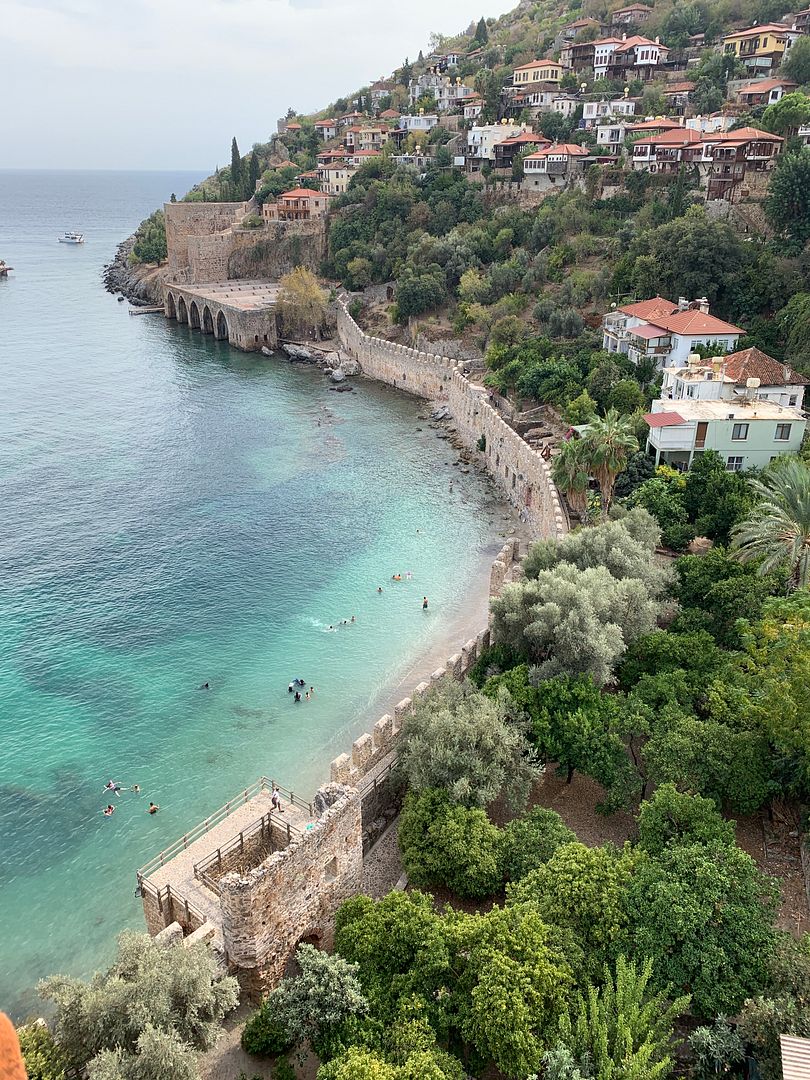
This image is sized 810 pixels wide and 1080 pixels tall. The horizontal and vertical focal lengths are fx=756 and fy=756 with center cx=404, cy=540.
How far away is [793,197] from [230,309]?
49416 millimetres

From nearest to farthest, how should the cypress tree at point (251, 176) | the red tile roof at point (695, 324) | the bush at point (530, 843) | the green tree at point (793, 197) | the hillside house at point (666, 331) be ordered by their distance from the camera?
the bush at point (530, 843)
the red tile roof at point (695, 324)
the hillside house at point (666, 331)
the green tree at point (793, 197)
the cypress tree at point (251, 176)

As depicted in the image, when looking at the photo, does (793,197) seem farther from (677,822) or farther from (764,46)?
(677,822)

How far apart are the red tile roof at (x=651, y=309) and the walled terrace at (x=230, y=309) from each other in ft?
129

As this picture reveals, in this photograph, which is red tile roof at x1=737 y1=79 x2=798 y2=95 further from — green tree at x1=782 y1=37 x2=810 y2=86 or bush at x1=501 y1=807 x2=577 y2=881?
bush at x1=501 y1=807 x2=577 y2=881

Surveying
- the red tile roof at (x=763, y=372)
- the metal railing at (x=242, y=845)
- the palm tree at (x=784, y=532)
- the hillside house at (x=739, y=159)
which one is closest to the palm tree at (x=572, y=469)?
the palm tree at (x=784, y=532)

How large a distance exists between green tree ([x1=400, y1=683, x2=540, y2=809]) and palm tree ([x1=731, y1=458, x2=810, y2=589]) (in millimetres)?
9474

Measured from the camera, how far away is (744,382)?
33.1 meters

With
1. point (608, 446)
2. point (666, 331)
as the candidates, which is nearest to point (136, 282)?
point (666, 331)

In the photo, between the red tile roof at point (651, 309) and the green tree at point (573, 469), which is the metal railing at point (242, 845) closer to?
the green tree at point (573, 469)

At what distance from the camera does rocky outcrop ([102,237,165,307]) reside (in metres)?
93.2

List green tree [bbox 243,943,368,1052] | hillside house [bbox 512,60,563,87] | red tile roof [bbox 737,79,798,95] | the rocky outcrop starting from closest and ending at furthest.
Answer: green tree [bbox 243,943,368,1052]
red tile roof [bbox 737,79,798,95]
hillside house [bbox 512,60,563,87]
the rocky outcrop

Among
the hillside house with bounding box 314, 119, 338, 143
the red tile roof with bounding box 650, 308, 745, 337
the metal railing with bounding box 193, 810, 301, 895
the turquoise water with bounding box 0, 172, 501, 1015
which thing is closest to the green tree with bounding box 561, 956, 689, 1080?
the metal railing with bounding box 193, 810, 301, 895

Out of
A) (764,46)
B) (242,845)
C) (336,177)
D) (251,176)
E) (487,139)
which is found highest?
(764,46)

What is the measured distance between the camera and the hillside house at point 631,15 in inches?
3666
